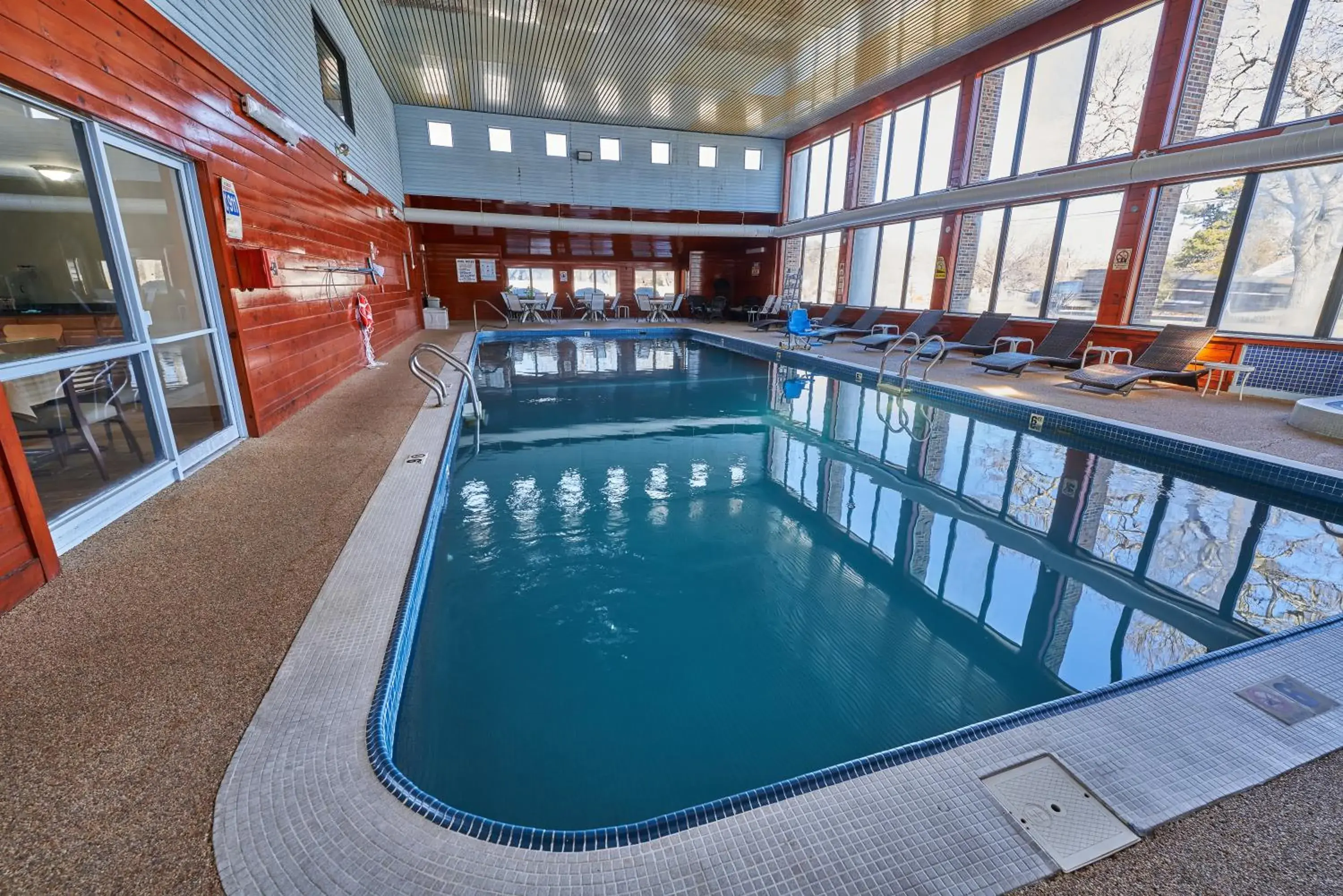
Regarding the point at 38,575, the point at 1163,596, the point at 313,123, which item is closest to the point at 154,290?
the point at 38,575

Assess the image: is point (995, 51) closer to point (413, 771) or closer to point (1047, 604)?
point (1047, 604)

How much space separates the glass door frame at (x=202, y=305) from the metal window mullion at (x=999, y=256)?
8.64 m

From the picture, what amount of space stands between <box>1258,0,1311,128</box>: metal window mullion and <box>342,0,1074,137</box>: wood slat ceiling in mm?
2309

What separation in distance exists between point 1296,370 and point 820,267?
787 centimetres

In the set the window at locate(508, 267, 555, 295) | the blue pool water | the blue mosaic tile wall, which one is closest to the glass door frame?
the blue pool water

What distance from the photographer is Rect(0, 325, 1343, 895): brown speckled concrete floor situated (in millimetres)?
996

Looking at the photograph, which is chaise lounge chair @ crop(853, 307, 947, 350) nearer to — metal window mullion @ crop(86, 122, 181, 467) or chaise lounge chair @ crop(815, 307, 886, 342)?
chaise lounge chair @ crop(815, 307, 886, 342)

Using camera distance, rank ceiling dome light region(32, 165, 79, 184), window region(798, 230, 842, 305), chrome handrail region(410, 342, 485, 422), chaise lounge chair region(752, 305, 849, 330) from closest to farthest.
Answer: ceiling dome light region(32, 165, 79, 184) < chrome handrail region(410, 342, 485, 422) < chaise lounge chair region(752, 305, 849, 330) < window region(798, 230, 842, 305)

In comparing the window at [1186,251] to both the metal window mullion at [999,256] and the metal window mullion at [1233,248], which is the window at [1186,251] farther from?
the metal window mullion at [999,256]

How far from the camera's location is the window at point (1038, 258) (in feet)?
22.0

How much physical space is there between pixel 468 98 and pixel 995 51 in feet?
28.1

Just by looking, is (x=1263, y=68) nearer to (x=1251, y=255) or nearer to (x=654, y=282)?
(x=1251, y=255)

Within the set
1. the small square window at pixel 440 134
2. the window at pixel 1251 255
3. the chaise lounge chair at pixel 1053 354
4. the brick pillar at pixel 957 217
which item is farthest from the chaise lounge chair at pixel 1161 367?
the small square window at pixel 440 134

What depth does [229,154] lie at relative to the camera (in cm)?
346
